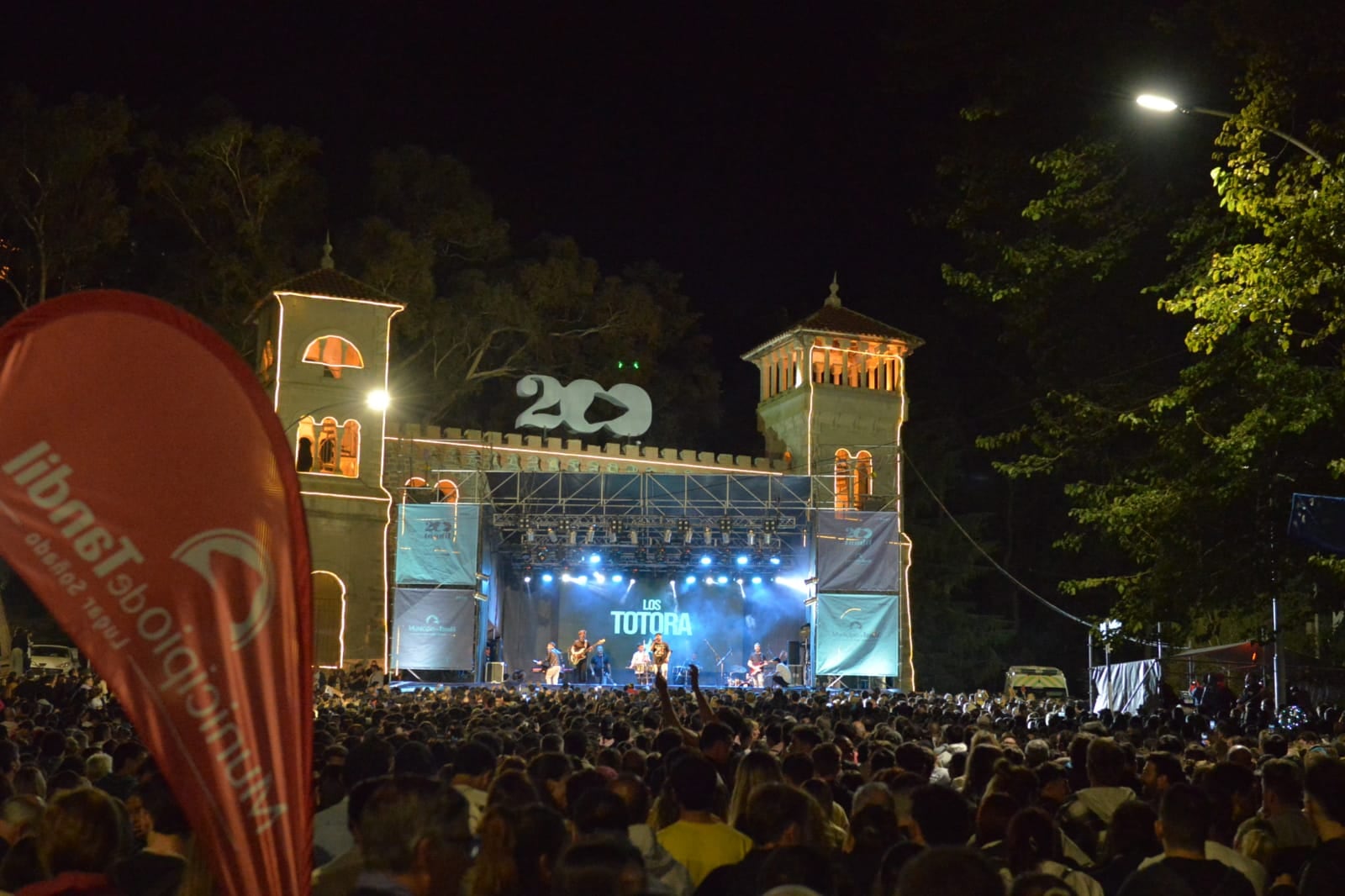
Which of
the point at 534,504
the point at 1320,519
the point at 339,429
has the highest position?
the point at 339,429

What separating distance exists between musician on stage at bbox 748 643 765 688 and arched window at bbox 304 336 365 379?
39.6 ft

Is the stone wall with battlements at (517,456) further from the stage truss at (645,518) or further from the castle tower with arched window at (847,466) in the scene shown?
the castle tower with arched window at (847,466)

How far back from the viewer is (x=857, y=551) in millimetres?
36875

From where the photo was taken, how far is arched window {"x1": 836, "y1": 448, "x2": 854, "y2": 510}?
39531mm

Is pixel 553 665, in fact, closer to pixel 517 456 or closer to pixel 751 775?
pixel 517 456

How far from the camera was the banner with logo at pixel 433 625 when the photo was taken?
3384 cm

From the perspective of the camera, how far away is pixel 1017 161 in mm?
19531

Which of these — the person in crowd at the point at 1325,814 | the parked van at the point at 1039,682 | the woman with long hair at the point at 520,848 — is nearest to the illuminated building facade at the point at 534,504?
the parked van at the point at 1039,682

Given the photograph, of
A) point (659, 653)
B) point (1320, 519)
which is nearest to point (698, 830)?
point (1320, 519)

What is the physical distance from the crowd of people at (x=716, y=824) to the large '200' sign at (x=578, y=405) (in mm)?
31168

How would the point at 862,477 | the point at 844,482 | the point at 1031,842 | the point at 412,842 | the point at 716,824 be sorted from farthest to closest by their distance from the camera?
1. the point at 844,482
2. the point at 862,477
3. the point at 716,824
4. the point at 1031,842
5. the point at 412,842

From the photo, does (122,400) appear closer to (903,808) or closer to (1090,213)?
(903,808)

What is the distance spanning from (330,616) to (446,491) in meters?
4.36

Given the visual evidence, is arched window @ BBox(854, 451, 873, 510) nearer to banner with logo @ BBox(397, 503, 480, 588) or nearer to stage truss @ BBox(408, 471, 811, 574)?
stage truss @ BBox(408, 471, 811, 574)
